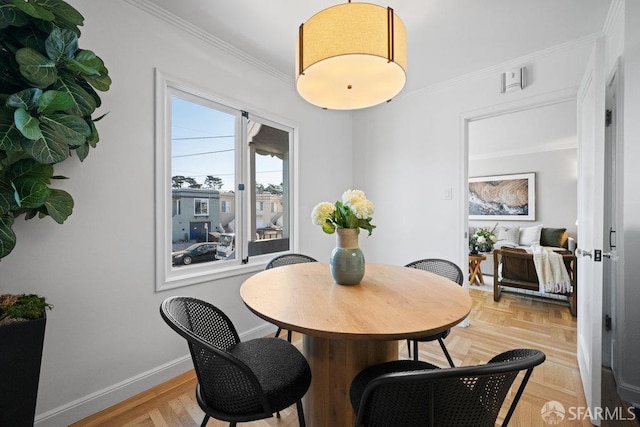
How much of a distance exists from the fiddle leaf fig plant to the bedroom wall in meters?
4.57

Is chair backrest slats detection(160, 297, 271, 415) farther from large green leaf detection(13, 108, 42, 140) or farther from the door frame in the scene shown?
the door frame

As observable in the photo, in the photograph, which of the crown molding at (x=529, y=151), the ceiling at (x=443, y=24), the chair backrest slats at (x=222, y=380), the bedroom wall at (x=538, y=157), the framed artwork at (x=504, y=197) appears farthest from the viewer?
the framed artwork at (x=504, y=197)

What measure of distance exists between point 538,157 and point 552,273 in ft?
11.5

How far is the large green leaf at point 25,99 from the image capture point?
112 cm

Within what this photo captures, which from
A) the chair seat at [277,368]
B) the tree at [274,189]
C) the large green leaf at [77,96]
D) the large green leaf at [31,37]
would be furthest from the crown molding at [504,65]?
the large green leaf at [31,37]

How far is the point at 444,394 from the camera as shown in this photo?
0.78 metres

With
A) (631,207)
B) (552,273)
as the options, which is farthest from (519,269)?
(631,207)

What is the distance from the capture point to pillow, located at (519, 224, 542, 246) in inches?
202

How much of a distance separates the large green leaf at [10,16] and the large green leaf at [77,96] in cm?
22

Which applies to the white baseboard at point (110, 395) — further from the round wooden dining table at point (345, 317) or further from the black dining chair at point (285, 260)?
the round wooden dining table at point (345, 317)

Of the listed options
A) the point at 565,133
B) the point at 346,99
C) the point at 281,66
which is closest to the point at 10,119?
the point at 346,99

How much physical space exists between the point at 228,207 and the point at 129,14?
4.66 feet

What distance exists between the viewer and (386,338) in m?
0.88

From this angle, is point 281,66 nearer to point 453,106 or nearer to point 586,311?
point 453,106
